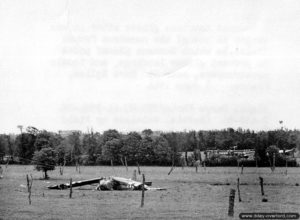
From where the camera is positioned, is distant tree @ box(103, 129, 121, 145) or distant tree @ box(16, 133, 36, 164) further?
distant tree @ box(103, 129, 121, 145)

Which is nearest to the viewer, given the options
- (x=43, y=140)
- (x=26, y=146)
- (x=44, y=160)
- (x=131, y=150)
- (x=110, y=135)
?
(x=44, y=160)

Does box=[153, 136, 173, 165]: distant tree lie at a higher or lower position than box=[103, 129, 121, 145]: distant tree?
lower

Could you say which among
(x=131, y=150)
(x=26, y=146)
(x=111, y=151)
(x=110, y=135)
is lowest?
(x=111, y=151)

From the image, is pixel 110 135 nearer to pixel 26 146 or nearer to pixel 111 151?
pixel 111 151

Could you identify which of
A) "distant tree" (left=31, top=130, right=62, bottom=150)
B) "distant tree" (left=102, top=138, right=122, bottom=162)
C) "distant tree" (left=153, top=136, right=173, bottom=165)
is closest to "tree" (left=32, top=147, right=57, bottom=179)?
"distant tree" (left=31, top=130, right=62, bottom=150)

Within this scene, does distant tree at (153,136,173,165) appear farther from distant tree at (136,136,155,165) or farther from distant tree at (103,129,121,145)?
distant tree at (103,129,121,145)

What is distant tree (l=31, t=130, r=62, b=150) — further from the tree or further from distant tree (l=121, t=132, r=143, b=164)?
the tree

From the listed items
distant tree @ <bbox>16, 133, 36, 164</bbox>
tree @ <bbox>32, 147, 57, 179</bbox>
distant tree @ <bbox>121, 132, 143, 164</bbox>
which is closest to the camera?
tree @ <bbox>32, 147, 57, 179</bbox>

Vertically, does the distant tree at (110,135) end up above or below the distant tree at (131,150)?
above

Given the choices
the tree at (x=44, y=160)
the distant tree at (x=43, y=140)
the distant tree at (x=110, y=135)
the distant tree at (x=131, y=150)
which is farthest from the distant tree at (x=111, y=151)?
the tree at (x=44, y=160)

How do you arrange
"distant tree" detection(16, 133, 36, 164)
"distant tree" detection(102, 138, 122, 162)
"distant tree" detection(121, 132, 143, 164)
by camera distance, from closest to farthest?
"distant tree" detection(121, 132, 143, 164), "distant tree" detection(16, 133, 36, 164), "distant tree" detection(102, 138, 122, 162)

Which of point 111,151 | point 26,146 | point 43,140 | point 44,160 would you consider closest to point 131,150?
point 111,151

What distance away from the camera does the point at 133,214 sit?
26.6 meters

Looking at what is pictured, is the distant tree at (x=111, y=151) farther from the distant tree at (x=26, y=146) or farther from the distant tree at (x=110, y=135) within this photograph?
the distant tree at (x=26, y=146)
